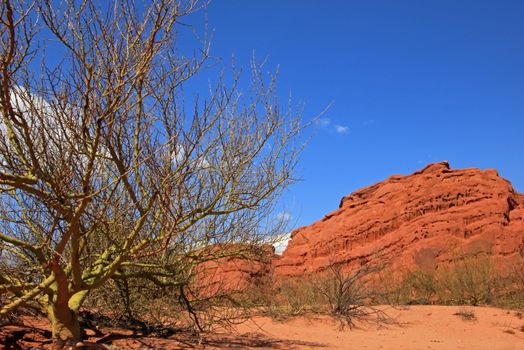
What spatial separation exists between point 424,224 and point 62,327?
29189mm

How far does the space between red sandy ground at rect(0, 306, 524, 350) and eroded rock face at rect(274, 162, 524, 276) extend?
12151mm

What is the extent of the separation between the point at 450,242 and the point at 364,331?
19035mm

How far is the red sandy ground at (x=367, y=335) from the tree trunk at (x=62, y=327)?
0.41 meters

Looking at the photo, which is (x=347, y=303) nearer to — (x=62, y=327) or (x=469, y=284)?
(x=469, y=284)

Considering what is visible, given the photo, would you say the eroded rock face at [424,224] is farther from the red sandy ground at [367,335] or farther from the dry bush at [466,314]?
the dry bush at [466,314]

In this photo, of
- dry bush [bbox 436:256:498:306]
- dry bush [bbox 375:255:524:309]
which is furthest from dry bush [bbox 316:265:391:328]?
dry bush [bbox 436:256:498:306]

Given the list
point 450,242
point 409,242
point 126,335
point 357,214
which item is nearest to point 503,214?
point 450,242

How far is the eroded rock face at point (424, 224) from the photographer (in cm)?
2867

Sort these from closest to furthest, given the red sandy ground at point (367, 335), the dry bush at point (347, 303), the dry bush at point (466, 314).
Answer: the red sandy ground at point (367, 335) < the dry bush at point (466, 314) < the dry bush at point (347, 303)

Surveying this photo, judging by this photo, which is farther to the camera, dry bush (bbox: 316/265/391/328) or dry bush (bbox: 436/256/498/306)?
dry bush (bbox: 436/256/498/306)

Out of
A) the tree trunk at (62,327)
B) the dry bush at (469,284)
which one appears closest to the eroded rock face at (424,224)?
the dry bush at (469,284)

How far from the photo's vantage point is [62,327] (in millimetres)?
5762

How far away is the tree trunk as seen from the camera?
5.66m

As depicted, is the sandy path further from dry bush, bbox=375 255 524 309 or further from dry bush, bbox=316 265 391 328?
dry bush, bbox=375 255 524 309
